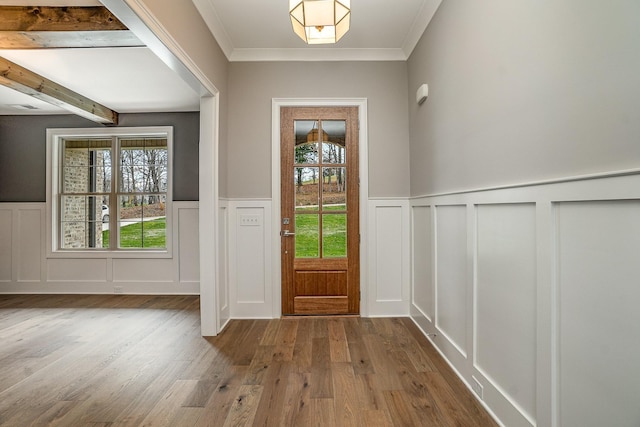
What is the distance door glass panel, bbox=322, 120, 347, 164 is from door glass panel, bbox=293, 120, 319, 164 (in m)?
0.10

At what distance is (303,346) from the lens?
247 centimetres

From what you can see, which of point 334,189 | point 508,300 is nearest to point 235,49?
point 334,189

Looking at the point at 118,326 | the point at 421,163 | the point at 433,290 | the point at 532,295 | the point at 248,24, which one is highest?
the point at 248,24

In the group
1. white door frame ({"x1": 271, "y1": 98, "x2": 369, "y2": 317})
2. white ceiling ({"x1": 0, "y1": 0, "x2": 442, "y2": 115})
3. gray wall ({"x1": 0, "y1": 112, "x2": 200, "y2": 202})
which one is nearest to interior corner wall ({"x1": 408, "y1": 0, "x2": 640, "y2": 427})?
white ceiling ({"x1": 0, "y1": 0, "x2": 442, "y2": 115})

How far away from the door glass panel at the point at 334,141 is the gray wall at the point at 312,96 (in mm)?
271

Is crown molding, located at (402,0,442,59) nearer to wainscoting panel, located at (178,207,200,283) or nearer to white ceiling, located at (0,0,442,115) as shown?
white ceiling, located at (0,0,442,115)

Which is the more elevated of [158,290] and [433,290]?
[433,290]

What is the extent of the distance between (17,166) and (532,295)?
6.23 meters

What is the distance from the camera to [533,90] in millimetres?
1305

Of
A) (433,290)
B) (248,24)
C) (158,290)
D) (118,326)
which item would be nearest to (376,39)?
(248,24)

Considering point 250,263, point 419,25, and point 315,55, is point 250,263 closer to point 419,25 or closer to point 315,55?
point 315,55

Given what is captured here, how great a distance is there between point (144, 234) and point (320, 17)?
395cm

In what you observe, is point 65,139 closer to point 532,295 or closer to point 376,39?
point 376,39

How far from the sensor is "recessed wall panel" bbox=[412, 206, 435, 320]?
2576 millimetres
